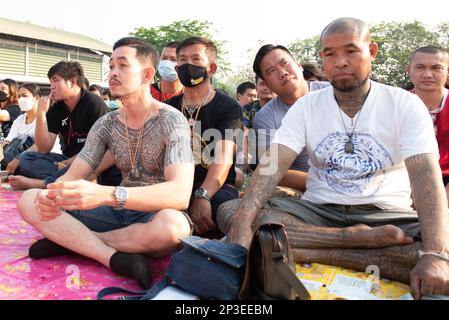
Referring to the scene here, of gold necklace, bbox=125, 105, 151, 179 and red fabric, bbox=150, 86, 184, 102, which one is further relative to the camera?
red fabric, bbox=150, 86, 184, 102

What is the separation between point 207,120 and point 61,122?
2171 millimetres

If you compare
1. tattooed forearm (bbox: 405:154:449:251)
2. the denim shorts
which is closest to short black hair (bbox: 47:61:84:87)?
the denim shorts

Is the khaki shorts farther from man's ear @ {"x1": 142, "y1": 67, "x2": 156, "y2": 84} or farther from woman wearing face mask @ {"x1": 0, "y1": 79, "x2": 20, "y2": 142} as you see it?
woman wearing face mask @ {"x1": 0, "y1": 79, "x2": 20, "y2": 142}

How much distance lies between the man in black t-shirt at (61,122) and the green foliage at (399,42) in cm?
2538

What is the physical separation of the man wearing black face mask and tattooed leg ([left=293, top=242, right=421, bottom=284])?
0.99m

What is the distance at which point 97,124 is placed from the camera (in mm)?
2809

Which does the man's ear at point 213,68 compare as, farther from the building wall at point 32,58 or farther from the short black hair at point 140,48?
the building wall at point 32,58

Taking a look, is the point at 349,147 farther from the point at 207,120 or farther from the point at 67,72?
the point at 67,72

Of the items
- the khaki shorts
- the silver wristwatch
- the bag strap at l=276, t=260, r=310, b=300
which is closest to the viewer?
the bag strap at l=276, t=260, r=310, b=300

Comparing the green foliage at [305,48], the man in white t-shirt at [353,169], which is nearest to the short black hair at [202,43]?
the man in white t-shirt at [353,169]

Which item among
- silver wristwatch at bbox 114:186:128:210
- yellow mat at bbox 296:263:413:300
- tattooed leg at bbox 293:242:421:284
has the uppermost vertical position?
silver wristwatch at bbox 114:186:128:210

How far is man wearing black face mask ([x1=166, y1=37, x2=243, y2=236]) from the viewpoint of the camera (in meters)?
3.14

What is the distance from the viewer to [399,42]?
28141 millimetres
